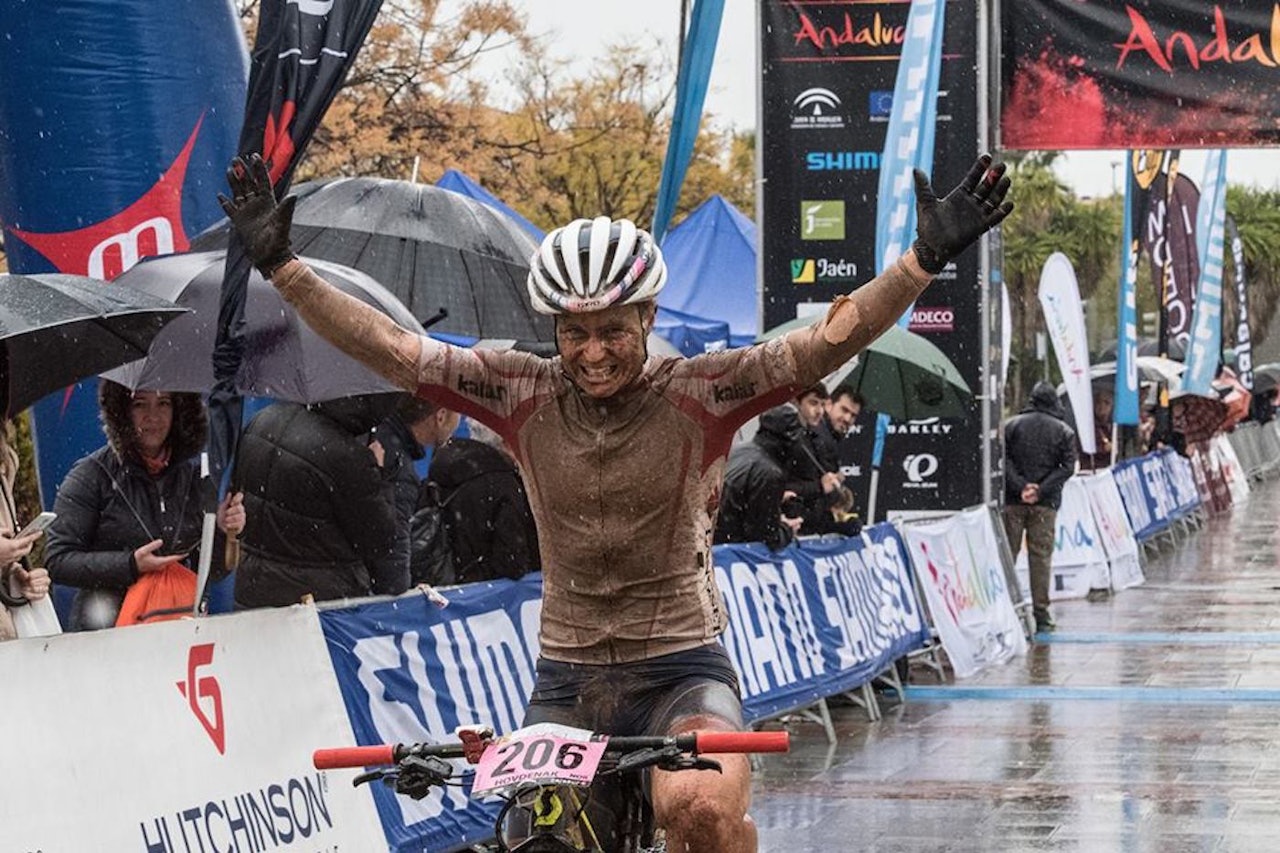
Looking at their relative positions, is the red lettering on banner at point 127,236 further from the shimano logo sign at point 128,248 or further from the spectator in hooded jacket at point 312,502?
the spectator in hooded jacket at point 312,502

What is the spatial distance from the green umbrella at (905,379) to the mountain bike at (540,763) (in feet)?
34.3

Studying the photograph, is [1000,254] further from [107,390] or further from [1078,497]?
[107,390]

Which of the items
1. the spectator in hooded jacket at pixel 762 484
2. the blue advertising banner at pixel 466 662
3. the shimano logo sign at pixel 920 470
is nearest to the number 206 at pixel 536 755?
the blue advertising banner at pixel 466 662

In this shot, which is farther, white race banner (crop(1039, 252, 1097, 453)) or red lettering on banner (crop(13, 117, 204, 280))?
white race banner (crop(1039, 252, 1097, 453))

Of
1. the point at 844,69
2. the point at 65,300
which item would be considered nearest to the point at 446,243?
the point at 65,300

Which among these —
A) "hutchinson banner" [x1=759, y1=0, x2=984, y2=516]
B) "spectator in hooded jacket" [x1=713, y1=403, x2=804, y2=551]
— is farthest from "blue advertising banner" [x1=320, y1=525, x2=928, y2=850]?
"hutchinson banner" [x1=759, y1=0, x2=984, y2=516]

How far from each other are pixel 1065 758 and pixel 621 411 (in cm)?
767

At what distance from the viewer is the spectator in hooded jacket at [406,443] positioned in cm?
922

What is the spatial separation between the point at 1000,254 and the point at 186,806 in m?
13.0

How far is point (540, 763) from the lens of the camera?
14.7 ft

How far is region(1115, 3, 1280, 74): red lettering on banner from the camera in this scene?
55.7 feet

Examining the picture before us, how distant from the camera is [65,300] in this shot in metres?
7.15

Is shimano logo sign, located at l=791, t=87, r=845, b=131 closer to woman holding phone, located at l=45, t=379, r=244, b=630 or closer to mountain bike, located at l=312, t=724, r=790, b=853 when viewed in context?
woman holding phone, located at l=45, t=379, r=244, b=630

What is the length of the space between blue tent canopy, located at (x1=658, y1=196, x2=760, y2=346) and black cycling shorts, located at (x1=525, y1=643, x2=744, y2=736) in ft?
64.0
